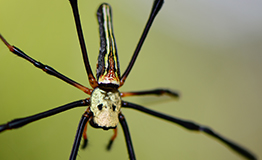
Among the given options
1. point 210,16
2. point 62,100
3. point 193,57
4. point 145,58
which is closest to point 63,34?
point 62,100

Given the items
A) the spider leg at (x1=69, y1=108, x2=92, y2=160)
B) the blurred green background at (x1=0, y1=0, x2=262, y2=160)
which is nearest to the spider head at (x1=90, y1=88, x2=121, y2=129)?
the spider leg at (x1=69, y1=108, x2=92, y2=160)

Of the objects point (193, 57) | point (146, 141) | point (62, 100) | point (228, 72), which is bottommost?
point (146, 141)

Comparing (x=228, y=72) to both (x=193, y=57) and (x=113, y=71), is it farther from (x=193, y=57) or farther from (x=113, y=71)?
(x=113, y=71)

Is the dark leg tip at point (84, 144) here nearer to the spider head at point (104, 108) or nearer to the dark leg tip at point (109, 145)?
the dark leg tip at point (109, 145)

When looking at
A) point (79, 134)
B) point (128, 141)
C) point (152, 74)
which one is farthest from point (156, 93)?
point (152, 74)

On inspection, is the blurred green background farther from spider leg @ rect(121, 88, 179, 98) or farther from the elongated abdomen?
the elongated abdomen


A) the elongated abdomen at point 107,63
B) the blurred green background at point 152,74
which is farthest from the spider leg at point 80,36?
the blurred green background at point 152,74
